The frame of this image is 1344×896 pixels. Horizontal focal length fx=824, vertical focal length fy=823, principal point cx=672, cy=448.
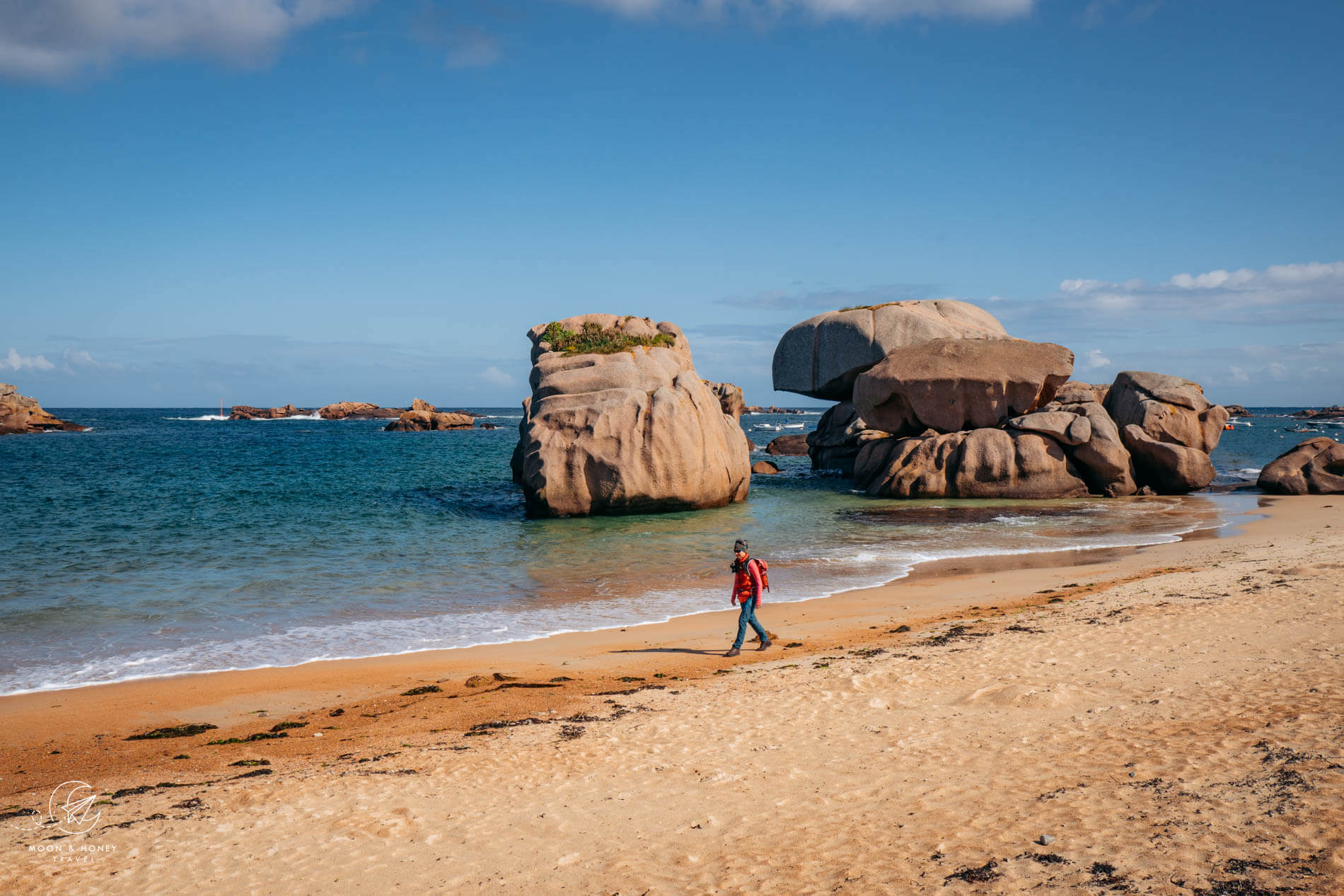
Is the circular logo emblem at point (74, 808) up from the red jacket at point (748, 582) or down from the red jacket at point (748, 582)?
down

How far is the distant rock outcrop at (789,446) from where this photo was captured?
55781 mm

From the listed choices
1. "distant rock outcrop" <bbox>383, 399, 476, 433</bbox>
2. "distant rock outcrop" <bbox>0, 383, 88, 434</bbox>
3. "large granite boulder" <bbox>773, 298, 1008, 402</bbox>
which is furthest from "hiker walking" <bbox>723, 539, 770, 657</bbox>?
"distant rock outcrop" <bbox>0, 383, 88, 434</bbox>

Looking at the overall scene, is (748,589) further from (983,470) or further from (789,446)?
(789,446)

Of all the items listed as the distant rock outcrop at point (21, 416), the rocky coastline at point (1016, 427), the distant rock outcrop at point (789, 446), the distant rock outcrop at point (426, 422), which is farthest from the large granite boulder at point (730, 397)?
the distant rock outcrop at point (21, 416)

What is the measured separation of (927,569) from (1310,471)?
20.3 m

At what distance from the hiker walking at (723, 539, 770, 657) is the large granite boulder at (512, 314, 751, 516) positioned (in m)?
13.3

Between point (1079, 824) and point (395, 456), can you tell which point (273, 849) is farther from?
point (395, 456)

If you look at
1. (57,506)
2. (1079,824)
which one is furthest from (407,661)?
(57,506)

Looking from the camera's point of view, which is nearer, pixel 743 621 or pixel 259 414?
pixel 743 621

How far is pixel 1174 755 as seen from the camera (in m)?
6.40

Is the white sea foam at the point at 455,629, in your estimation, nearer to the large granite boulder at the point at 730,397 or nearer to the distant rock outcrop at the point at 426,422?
the large granite boulder at the point at 730,397

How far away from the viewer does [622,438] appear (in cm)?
2472

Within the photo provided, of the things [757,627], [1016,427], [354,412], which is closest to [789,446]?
[1016,427]

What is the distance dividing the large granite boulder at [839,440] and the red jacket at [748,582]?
2821 centimetres
